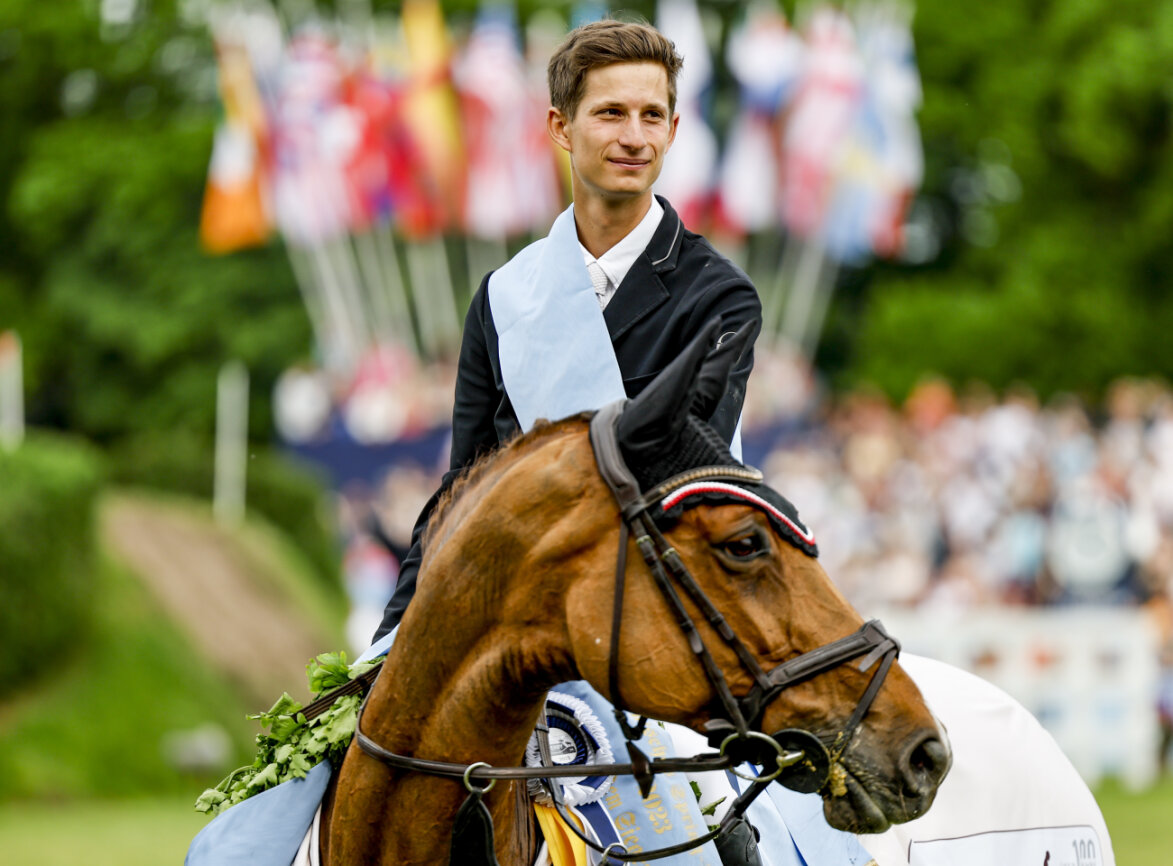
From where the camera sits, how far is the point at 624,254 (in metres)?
3.75

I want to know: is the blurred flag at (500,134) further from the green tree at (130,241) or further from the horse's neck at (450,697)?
the horse's neck at (450,697)

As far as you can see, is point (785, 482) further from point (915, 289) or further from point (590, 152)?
point (915, 289)

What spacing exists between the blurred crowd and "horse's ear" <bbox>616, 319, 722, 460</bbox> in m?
10.0

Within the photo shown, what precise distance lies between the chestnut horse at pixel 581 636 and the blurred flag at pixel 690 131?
67.2 feet

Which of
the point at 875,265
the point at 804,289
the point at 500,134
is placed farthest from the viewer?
the point at 875,265

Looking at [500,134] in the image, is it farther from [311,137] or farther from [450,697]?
[450,697]

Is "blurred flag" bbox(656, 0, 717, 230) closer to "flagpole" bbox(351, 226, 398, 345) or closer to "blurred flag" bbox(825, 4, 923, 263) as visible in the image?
"blurred flag" bbox(825, 4, 923, 263)

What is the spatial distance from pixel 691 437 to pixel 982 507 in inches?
510

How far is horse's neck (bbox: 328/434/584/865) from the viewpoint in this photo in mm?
3234

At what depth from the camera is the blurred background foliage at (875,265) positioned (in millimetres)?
27547

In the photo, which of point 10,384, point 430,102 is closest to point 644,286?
point 10,384

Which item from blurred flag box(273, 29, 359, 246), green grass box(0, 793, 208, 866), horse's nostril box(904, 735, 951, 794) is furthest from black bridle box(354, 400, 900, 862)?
blurred flag box(273, 29, 359, 246)

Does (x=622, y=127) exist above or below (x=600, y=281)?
above

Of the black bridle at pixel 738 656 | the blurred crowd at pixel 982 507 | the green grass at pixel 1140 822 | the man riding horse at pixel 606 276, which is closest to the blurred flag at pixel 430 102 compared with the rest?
the blurred crowd at pixel 982 507
